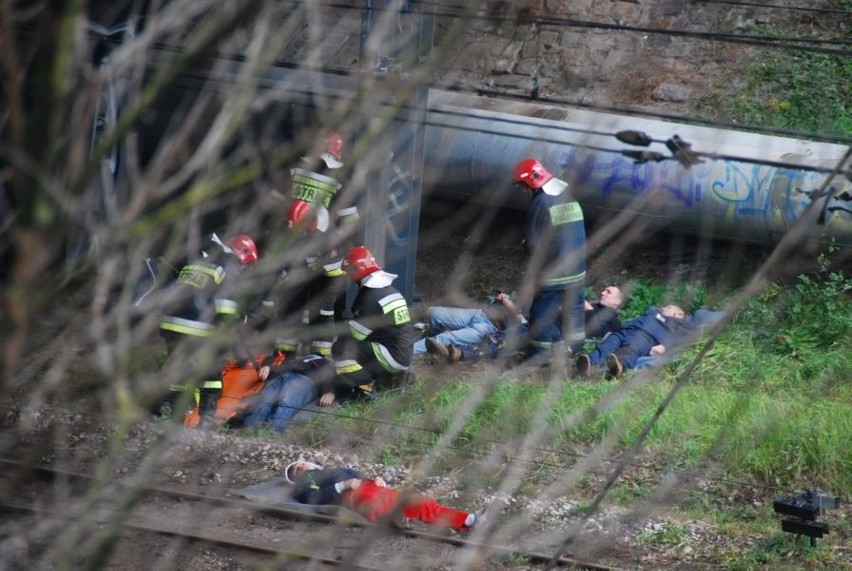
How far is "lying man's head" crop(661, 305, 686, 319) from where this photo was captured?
991 cm

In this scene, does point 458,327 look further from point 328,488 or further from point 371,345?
point 328,488

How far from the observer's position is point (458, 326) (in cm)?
1055

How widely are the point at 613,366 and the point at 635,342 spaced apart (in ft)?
1.29

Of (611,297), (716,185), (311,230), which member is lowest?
(611,297)

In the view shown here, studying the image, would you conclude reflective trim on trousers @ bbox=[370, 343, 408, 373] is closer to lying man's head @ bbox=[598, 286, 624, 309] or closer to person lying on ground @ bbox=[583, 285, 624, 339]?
person lying on ground @ bbox=[583, 285, 624, 339]

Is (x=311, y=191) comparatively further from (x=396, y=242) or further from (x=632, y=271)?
(x=632, y=271)

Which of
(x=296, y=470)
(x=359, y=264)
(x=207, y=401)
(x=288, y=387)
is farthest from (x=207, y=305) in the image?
(x=359, y=264)

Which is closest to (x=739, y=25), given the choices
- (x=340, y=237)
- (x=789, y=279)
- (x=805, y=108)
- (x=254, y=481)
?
(x=805, y=108)

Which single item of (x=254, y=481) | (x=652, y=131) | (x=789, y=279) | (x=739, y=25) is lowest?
(x=254, y=481)

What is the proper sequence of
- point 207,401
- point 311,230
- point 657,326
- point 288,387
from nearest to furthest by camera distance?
point 311,230 → point 288,387 → point 207,401 → point 657,326

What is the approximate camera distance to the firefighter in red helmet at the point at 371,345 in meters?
8.99

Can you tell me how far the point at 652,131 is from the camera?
1127 cm

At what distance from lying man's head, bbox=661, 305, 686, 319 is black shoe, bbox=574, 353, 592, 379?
0.98m

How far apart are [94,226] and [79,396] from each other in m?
0.44
